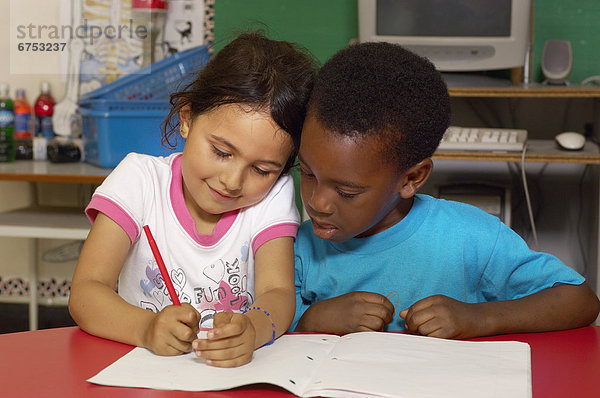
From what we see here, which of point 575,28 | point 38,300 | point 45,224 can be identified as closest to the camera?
point 45,224

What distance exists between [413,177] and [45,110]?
214cm

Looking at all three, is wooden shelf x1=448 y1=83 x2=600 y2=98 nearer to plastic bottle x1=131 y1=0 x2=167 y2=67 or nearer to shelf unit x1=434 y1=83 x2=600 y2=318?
shelf unit x1=434 y1=83 x2=600 y2=318

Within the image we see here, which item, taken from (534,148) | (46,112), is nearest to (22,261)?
(46,112)

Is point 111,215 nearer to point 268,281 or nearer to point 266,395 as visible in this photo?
point 268,281

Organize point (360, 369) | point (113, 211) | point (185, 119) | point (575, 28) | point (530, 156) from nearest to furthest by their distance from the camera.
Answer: point (360, 369) → point (113, 211) → point (185, 119) → point (530, 156) → point (575, 28)

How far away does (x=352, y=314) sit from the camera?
0.82 meters

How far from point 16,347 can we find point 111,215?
A: 243 mm

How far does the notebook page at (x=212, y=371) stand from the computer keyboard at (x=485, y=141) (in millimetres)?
1306

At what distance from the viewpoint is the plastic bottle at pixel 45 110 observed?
2.70 metres

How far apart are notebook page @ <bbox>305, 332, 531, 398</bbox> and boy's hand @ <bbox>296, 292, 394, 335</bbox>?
1.7 inches

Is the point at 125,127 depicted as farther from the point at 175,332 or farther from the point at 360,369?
the point at 360,369

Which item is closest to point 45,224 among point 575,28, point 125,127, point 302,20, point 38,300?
point 125,127

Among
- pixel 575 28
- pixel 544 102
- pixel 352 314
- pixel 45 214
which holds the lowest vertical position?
pixel 45 214

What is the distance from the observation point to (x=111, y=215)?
35.9 inches
